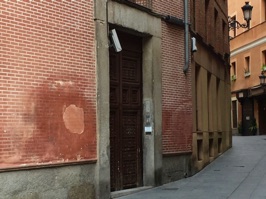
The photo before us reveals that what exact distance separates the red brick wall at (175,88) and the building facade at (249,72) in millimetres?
18461

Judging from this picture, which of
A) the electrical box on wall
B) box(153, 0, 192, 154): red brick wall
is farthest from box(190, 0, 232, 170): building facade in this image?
the electrical box on wall

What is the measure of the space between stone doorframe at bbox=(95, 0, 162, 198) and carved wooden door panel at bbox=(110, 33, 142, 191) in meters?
0.19

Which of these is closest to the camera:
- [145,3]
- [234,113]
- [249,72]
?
[145,3]

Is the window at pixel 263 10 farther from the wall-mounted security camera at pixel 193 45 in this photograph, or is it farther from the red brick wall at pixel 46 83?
the red brick wall at pixel 46 83

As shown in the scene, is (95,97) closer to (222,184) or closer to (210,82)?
(222,184)

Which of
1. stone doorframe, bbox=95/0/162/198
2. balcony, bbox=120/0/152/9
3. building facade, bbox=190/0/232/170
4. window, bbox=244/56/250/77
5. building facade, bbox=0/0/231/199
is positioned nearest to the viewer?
building facade, bbox=0/0/231/199

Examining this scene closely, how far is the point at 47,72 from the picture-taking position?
344 inches

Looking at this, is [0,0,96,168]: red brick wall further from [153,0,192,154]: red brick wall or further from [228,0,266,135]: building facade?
[228,0,266,135]: building facade

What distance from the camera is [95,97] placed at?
32.3 ft

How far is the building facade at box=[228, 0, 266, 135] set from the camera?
32.5m

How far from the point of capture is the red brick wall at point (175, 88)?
1248 cm

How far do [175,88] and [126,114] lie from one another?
2087mm

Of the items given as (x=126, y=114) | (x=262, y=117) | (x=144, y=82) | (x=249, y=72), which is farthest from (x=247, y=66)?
(x=126, y=114)

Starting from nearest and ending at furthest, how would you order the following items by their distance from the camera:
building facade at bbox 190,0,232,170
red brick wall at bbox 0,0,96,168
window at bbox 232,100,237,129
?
red brick wall at bbox 0,0,96,168 → building facade at bbox 190,0,232,170 → window at bbox 232,100,237,129
